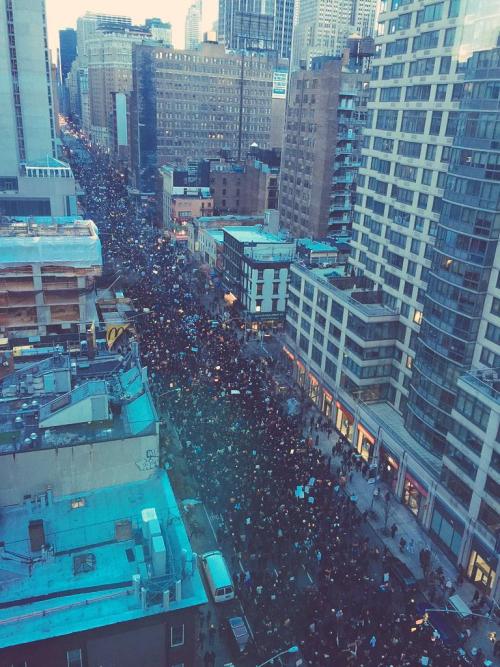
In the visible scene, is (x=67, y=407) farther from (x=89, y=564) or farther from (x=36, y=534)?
(x=89, y=564)

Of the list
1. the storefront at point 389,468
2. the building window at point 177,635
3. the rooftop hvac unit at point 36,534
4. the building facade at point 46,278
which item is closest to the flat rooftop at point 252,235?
the building facade at point 46,278

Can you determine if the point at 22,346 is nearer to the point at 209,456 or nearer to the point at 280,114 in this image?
the point at 209,456

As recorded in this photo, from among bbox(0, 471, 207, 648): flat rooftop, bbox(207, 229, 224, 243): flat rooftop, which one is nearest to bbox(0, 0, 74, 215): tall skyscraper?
bbox(207, 229, 224, 243): flat rooftop

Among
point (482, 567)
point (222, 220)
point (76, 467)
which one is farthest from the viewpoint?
point (222, 220)

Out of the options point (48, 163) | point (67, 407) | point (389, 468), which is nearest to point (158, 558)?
point (67, 407)

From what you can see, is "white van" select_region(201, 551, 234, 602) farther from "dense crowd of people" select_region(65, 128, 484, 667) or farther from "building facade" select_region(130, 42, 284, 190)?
"building facade" select_region(130, 42, 284, 190)
